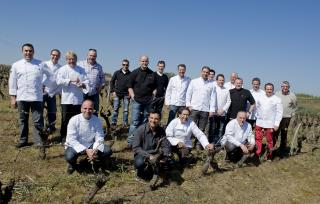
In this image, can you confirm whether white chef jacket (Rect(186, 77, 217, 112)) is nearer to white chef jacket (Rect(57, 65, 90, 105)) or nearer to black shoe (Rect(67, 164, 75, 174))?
white chef jacket (Rect(57, 65, 90, 105))

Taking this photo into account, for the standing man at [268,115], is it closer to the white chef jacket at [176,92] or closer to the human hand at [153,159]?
the white chef jacket at [176,92]

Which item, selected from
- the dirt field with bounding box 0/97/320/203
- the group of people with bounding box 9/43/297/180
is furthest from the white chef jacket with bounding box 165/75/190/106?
the dirt field with bounding box 0/97/320/203

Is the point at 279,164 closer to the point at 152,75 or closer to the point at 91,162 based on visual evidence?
the point at 152,75

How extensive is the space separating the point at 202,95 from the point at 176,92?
78 centimetres

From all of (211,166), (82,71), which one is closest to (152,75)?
(82,71)

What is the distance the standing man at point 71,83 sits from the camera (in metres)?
8.31

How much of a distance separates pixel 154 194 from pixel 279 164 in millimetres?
4374

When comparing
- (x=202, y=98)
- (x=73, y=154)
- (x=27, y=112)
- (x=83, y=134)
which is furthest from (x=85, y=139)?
(x=202, y=98)

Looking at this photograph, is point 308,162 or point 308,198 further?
point 308,162

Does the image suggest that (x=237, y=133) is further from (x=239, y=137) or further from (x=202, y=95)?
(x=202, y=95)

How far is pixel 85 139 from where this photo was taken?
23.6ft

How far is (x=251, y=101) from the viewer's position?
954 cm

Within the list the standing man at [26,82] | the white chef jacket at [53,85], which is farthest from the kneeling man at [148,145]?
the white chef jacket at [53,85]

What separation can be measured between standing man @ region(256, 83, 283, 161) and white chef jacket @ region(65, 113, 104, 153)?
14.5ft
